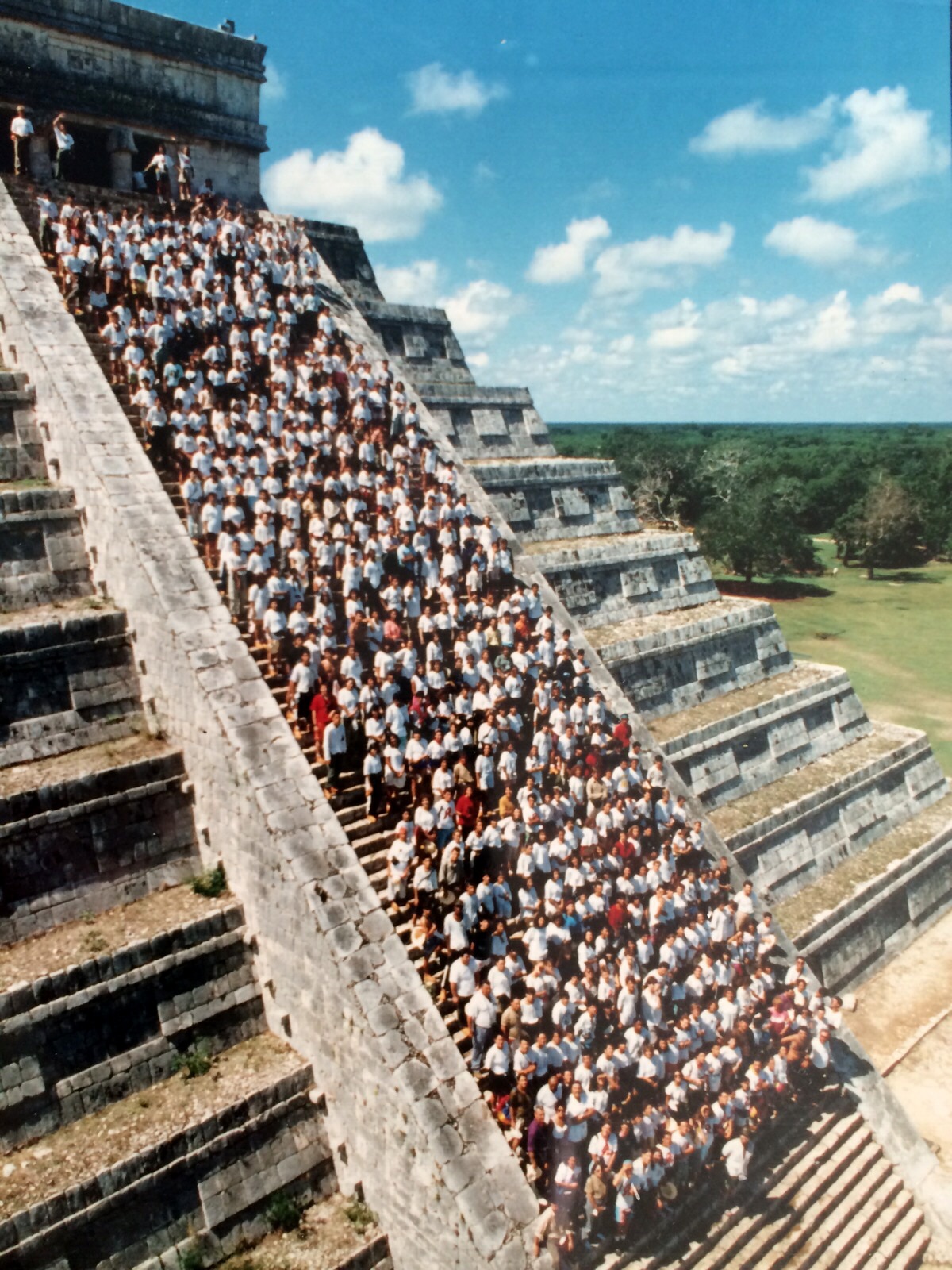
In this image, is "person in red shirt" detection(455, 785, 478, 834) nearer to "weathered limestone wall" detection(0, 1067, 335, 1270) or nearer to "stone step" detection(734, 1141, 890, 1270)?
"weathered limestone wall" detection(0, 1067, 335, 1270)

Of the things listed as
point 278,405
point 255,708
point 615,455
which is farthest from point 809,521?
point 255,708

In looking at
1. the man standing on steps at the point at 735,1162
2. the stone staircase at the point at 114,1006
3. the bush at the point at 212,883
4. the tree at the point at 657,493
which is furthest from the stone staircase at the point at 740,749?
the tree at the point at 657,493

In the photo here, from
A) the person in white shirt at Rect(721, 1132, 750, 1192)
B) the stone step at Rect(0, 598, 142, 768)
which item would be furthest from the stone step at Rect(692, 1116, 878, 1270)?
the stone step at Rect(0, 598, 142, 768)

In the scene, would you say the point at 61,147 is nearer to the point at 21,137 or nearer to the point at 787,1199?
the point at 21,137

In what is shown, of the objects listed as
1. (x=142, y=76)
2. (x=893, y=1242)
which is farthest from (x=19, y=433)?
(x=893, y=1242)

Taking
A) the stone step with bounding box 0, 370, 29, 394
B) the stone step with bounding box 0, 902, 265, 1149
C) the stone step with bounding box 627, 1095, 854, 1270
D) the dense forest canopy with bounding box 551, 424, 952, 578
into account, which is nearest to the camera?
the stone step with bounding box 0, 902, 265, 1149

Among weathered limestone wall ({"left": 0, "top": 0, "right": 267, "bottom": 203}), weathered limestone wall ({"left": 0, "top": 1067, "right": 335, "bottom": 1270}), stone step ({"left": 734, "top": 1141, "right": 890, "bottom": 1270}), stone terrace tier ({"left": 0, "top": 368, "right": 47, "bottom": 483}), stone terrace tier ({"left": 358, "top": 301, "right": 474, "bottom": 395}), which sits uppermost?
weathered limestone wall ({"left": 0, "top": 0, "right": 267, "bottom": 203})

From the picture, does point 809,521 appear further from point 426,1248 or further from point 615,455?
point 426,1248

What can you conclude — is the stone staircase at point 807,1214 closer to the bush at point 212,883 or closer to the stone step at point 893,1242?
the stone step at point 893,1242
